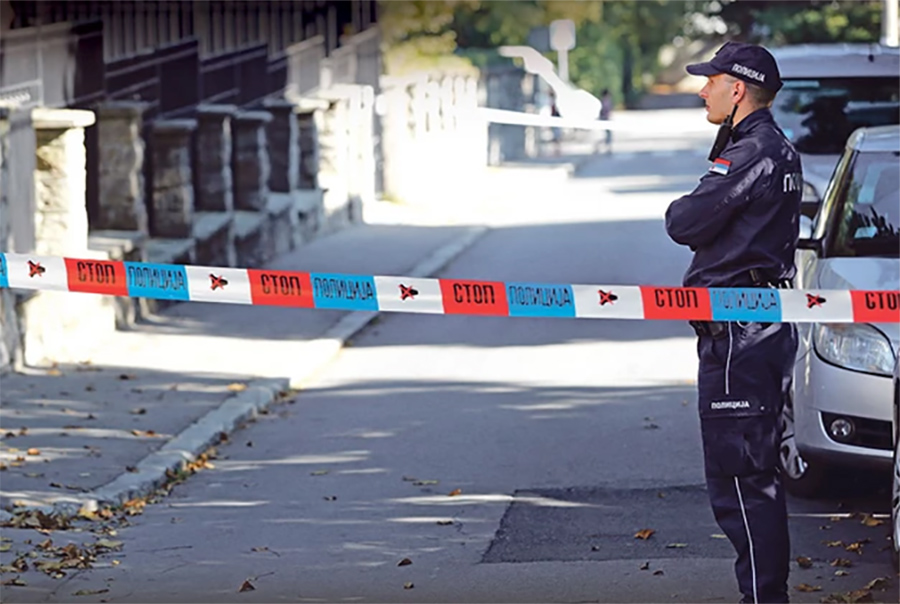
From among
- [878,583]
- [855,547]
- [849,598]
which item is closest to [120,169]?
[855,547]

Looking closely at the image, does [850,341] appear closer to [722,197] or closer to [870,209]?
[870,209]

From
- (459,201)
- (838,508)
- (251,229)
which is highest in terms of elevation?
(838,508)

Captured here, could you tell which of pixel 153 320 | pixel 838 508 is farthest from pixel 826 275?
pixel 153 320

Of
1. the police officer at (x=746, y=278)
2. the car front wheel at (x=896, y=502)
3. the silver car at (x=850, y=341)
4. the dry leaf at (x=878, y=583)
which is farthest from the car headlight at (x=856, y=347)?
the police officer at (x=746, y=278)

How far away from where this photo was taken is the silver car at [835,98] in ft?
48.3

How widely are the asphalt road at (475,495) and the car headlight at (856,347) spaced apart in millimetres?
695

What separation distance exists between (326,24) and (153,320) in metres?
17.8

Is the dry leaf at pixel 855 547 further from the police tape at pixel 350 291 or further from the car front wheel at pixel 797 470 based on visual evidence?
the police tape at pixel 350 291

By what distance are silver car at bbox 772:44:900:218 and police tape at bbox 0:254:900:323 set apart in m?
7.85

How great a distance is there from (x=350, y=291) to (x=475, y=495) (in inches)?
93.0

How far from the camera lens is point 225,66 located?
2378cm

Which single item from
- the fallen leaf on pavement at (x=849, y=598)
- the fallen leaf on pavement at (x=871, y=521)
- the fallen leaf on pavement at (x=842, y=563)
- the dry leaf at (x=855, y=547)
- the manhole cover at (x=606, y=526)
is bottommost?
the manhole cover at (x=606, y=526)

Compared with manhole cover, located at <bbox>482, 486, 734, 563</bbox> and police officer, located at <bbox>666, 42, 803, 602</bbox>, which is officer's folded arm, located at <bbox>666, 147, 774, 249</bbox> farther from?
manhole cover, located at <bbox>482, 486, 734, 563</bbox>

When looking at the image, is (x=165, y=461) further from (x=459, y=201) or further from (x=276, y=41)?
(x=459, y=201)
